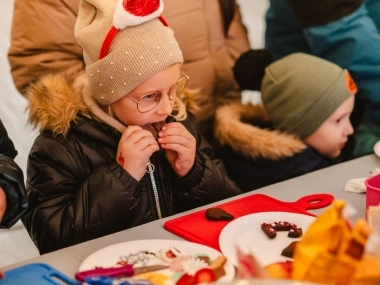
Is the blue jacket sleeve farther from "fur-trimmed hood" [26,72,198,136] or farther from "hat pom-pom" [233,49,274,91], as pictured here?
"fur-trimmed hood" [26,72,198,136]

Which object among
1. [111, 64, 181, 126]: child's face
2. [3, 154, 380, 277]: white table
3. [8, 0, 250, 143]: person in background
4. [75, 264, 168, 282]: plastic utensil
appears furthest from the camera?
[8, 0, 250, 143]: person in background

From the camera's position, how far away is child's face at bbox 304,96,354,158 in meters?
1.65

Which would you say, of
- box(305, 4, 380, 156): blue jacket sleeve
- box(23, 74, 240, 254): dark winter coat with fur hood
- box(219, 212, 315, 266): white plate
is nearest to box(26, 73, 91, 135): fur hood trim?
box(23, 74, 240, 254): dark winter coat with fur hood

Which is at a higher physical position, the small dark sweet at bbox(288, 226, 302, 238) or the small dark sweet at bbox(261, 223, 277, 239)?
the small dark sweet at bbox(261, 223, 277, 239)

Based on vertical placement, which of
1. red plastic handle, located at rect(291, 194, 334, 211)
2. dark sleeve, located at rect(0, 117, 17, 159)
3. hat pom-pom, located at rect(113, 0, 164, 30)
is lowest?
red plastic handle, located at rect(291, 194, 334, 211)

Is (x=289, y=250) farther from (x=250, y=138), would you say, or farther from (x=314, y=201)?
(x=250, y=138)

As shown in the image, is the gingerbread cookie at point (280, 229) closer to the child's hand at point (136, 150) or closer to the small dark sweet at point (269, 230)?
the small dark sweet at point (269, 230)

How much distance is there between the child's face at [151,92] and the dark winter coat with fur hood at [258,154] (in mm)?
396

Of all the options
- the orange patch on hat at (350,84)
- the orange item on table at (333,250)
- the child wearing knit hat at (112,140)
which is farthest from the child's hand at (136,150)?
the orange patch on hat at (350,84)

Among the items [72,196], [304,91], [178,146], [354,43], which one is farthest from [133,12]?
[354,43]

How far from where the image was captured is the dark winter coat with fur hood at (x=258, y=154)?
5.25ft

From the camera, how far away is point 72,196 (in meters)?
1.25

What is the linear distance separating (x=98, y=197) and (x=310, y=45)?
957 millimetres

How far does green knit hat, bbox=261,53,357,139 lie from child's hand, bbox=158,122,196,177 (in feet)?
1.51
